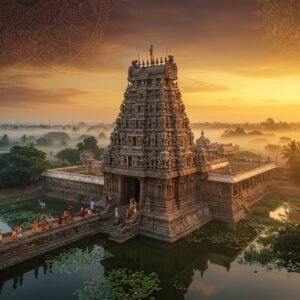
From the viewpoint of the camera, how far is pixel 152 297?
55.2 feet

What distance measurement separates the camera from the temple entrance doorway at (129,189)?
29.3m

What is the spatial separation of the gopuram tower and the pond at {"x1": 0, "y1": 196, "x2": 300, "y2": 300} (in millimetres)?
2198

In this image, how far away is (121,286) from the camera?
17812 millimetres

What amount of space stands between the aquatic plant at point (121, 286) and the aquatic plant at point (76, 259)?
5.83 feet

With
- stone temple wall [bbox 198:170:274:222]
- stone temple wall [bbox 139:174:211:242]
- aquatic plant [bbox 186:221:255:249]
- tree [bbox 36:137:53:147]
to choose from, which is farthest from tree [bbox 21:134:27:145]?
Answer: aquatic plant [bbox 186:221:255:249]

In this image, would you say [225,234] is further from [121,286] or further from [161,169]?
[121,286]

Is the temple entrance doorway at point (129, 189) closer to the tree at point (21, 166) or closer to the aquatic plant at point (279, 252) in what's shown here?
the aquatic plant at point (279, 252)

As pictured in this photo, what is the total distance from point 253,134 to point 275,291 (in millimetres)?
110755

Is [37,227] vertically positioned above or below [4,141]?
below

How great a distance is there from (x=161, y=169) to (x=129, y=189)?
5.04 meters

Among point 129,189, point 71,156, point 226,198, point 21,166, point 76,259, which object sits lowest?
point 76,259

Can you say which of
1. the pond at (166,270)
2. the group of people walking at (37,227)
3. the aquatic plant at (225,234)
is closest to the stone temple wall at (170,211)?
the aquatic plant at (225,234)

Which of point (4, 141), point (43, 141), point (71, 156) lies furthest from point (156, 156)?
point (43, 141)

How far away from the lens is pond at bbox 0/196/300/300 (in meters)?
17.4
